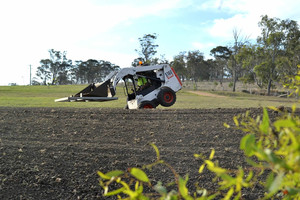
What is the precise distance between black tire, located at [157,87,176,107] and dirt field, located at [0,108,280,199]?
3.18 meters

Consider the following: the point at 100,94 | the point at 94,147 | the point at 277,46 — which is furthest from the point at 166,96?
the point at 277,46

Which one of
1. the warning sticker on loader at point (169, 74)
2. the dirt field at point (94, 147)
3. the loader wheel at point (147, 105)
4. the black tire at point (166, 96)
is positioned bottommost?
the dirt field at point (94, 147)

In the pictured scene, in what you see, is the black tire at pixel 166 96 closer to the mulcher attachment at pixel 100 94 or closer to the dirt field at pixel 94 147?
the mulcher attachment at pixel 100 94

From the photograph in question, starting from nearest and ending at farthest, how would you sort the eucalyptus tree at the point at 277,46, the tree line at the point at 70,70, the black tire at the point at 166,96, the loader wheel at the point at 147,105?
the loader wheel at the point at 147,105 < the black tire at the point at 166,96 < the eucalyptus tree at the point at 277,46 < the tree line at the point at 70,70

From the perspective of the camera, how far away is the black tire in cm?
1212

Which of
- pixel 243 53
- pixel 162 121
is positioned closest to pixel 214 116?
pixel 162 121

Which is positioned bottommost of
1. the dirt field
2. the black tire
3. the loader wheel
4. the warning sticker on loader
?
the dirt field

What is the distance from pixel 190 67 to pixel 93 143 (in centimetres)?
6070

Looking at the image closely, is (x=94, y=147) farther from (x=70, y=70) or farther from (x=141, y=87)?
(x=70, y=70)

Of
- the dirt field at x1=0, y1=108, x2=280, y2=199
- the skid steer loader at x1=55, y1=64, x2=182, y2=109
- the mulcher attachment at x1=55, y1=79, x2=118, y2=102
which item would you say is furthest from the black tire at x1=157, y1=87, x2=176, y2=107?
the dirt field at x1=0, y1=108, x2=280, y2=199

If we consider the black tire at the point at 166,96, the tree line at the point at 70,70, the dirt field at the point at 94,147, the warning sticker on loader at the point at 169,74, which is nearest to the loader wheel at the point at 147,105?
the black tire at the point at 166,96

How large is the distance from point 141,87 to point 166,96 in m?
1.09

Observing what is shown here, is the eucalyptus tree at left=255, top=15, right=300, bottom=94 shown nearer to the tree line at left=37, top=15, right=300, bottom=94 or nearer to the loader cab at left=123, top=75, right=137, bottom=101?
the tree line at left=37, top=15, right=300, bottom=94

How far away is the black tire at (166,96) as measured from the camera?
12117 mm
